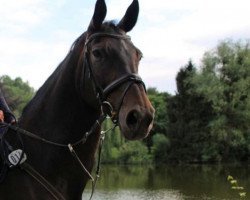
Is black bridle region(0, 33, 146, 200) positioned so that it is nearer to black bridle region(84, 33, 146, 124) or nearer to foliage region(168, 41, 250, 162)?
black bridle region(84, 33, 146, 124)

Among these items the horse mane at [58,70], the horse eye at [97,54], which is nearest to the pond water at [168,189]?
the horse mane at [58,70]

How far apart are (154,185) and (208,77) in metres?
25.1

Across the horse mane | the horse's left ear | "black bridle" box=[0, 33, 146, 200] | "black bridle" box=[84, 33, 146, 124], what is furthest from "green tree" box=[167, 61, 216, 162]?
"black bridle" box=[84, 33, 146, 124]

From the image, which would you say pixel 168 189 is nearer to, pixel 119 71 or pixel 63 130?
pixel 63 130

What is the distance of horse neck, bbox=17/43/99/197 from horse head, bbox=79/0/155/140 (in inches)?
8.6

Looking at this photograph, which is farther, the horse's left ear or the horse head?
the horse's left ear

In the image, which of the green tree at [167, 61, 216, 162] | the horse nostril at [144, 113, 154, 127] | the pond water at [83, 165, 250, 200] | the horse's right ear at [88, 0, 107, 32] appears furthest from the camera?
the green tree at [167, 61, 216, 162]

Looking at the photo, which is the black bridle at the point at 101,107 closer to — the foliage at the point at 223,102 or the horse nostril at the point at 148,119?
the horse nostril at the point at 148,119

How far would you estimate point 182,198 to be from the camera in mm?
31922

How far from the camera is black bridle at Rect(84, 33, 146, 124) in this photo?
3682 mm

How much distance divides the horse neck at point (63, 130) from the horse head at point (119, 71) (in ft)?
0.72

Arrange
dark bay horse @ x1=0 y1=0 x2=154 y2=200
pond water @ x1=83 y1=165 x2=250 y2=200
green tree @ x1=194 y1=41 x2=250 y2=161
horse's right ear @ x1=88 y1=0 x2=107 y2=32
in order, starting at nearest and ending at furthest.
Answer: dark bay horse @ x1=0 y1=0 x2=154 y2=200
horse's right ear @ x1=88 y1=0 x2=107 y2=32
pond water @ x1=83 y1=165 x2=250 y2=200
green tree @ x1=194 y1=41 x2=250 y2=161

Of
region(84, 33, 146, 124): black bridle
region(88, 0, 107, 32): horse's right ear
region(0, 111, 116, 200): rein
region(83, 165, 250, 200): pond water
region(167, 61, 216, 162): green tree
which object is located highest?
region(167, 61, 216, 162): green tree

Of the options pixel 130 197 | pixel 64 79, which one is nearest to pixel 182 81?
pixel 130 197
